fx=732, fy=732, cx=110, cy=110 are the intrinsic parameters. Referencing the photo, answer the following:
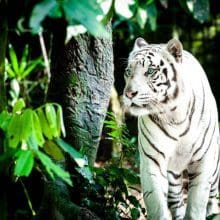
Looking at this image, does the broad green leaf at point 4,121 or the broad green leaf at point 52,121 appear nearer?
the broad green leaf at point 52,121

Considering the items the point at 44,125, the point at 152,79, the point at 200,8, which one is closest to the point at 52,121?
the point at 44,125

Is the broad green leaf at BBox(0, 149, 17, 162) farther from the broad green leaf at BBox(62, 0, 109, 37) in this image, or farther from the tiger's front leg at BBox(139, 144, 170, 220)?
the tiger's front leg at BBox(139, 144, 170, 220)

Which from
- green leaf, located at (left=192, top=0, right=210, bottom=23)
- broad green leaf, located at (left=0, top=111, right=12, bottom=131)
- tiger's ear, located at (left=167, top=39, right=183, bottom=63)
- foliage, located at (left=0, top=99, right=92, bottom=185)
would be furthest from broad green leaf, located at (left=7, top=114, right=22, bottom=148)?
tiger's ear, located at (left=167, top=39, right=183, bottom=63)

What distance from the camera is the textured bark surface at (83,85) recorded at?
400 cm

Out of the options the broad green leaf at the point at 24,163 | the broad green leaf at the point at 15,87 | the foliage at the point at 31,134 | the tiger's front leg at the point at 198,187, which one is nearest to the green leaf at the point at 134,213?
the tiger's front leg at the point at 198,187

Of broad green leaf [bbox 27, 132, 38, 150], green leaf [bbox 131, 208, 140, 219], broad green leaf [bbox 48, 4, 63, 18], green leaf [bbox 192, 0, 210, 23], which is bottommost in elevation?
green leaf [bbox 131, 208, 140, 219]

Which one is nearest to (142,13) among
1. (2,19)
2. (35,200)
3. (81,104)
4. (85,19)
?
(85,19)

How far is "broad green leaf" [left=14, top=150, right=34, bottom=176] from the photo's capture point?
7.12ft

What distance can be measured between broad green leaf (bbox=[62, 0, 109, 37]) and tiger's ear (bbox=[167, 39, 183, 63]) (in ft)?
6.16

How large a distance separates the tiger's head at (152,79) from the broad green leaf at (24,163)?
1378 millimetres

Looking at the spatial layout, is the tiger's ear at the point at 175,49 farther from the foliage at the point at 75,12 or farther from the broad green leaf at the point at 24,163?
the foliage at the point at 75,12

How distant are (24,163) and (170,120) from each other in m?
1.70

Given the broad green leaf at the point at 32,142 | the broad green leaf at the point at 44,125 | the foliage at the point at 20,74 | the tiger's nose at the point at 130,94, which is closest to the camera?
the broad green leaf at the point at 32,142

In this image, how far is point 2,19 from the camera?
2.57 m
